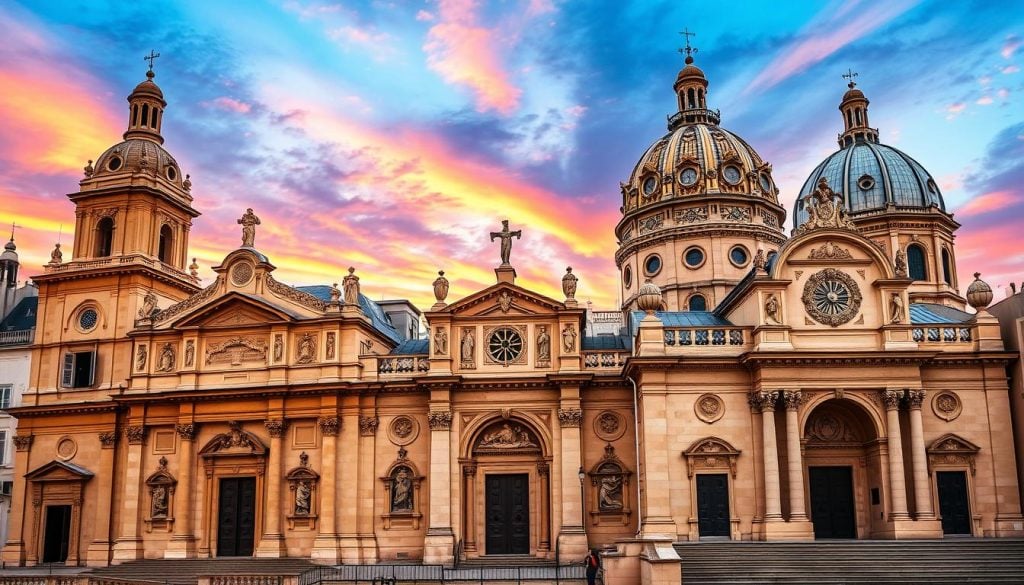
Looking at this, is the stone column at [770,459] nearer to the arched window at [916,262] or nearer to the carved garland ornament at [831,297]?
the carved garland ornament at [831,297]

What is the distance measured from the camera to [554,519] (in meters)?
40.8

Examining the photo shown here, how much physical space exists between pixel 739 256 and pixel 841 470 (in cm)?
2065

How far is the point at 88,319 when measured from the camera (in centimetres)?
4925

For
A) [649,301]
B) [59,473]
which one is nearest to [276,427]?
[59,473]

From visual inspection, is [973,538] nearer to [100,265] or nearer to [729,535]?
[729,535]

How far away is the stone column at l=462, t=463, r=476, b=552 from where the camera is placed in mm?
41656

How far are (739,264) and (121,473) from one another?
36127 millimetres

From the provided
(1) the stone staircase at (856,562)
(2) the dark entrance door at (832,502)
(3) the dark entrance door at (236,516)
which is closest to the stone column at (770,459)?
(1) the stone staircase at (856,562)

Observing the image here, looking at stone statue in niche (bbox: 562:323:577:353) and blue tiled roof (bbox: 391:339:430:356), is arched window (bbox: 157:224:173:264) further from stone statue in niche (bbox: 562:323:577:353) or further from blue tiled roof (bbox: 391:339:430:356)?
stone statue in niche (bbox: 562:323:577:353)

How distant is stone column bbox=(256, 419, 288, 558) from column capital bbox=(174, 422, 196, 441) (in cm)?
345

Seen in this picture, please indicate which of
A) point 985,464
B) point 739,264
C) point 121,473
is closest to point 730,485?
point 985,464

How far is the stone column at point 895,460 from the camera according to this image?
37.0m

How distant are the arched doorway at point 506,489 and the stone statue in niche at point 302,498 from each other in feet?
23.0

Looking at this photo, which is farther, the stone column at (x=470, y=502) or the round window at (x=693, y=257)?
the round window at (x=693, y=257)
